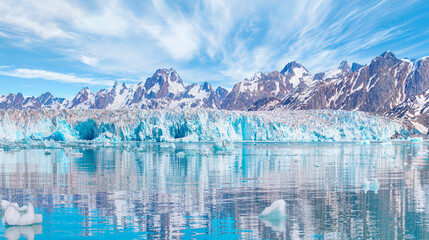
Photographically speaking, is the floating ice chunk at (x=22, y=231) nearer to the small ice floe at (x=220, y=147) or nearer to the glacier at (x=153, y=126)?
the small ice floe at (x=220, y=147)

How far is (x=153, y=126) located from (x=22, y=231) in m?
65.4

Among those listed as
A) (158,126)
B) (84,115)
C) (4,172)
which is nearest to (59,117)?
(84,115)

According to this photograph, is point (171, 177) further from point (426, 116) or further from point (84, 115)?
point (426, 116)

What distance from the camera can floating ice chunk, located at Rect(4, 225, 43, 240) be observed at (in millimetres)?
8141

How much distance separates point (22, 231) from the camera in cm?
866

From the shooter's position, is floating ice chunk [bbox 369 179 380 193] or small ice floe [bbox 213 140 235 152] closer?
floating ice chunk [bbox 369 179 380 193]

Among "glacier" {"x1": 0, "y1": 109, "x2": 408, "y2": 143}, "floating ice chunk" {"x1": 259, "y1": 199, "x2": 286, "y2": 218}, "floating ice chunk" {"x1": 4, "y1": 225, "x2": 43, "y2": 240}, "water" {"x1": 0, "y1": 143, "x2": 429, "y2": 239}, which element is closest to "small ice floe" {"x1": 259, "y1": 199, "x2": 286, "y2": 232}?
"floating ice chunk" {"x1": 259, "y1": 199, "x2": 286, "y2": 218}

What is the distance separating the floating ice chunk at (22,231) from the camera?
8141 millimetres

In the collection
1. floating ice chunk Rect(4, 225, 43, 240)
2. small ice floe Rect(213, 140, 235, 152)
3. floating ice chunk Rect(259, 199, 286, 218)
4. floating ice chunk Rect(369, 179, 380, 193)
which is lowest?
small ice floe Rect(213, 140, 235, 152)

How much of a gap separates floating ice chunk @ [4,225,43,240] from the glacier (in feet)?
209

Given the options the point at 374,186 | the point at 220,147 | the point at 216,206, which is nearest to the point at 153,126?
the point at 220,147

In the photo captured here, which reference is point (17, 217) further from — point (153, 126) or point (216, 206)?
point (153, 126)

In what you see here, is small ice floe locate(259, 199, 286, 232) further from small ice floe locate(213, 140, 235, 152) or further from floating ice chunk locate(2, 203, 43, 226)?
small ice floe locate(213, 140, 235, 152)

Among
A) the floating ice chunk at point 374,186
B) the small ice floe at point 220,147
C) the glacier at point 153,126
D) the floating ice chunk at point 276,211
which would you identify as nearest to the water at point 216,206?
the floating ice chunk at point 276,211
